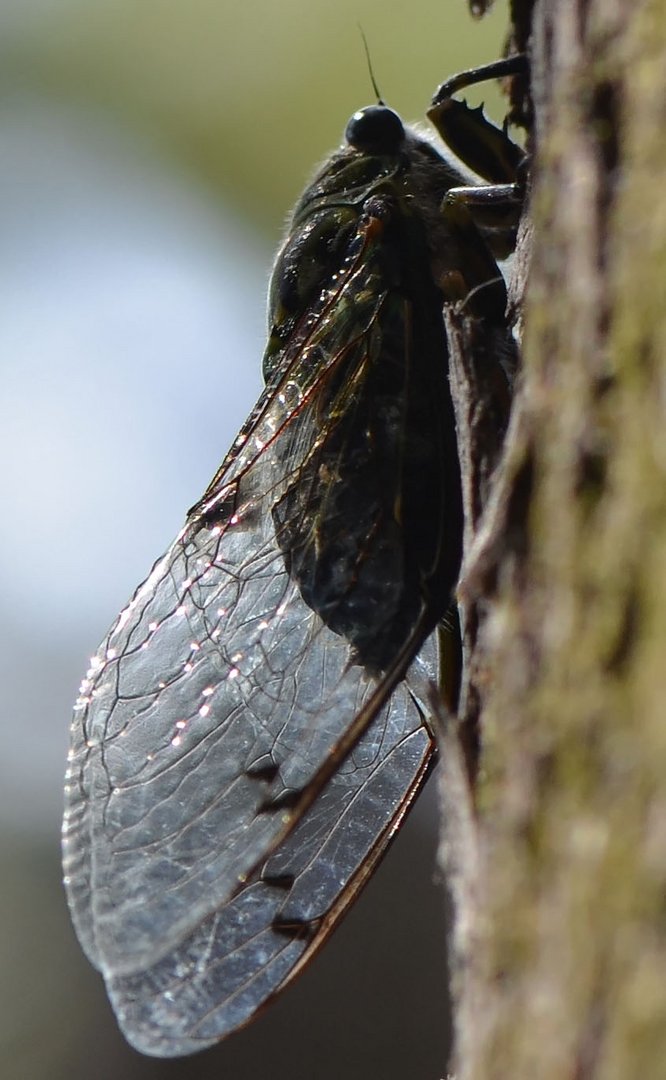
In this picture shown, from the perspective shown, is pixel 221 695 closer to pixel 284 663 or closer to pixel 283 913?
pixel 284 663

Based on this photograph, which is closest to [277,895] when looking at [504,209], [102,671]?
[102,671]

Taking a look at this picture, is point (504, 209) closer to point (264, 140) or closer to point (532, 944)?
point (532, 944)

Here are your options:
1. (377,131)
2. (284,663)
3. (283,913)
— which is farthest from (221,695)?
(377,131)

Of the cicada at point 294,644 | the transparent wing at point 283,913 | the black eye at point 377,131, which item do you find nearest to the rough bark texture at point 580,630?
the cicada at point 294,644

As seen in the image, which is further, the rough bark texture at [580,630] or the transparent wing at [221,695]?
the transparent wing at [221,695]

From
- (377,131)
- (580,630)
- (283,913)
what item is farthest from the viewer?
(377,131)

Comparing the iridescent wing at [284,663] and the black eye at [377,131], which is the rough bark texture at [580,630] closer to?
the iridescent wing at [284,663]
